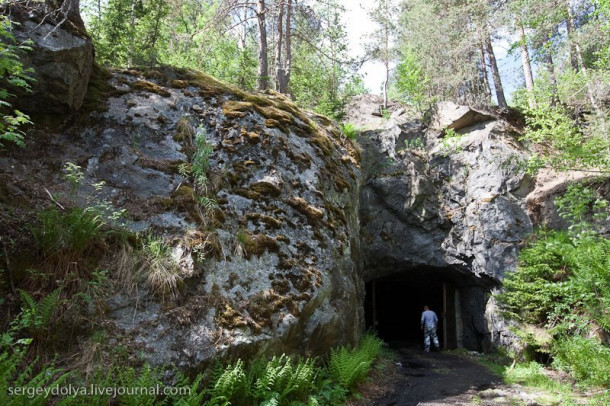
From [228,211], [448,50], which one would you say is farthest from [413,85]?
[228,211]

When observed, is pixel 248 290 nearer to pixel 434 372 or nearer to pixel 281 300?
pixel 281 300

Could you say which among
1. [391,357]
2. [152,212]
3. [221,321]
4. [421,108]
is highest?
[421,108]

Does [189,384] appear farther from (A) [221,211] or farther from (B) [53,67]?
(B) [53,67]

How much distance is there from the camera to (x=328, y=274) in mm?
6320

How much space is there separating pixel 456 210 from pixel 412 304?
8.30 m

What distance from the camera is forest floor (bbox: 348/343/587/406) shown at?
5.62 m

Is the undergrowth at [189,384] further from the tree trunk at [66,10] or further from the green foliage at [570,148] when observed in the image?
the green foliage at [570,148]

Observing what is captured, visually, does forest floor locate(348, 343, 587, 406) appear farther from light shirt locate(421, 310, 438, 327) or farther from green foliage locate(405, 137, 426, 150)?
green foliage locate(405, 137, 426, 150)

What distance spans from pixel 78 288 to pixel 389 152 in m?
10.8

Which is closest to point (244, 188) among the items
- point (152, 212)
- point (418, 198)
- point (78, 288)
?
point (152, 212)

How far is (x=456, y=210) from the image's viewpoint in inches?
469

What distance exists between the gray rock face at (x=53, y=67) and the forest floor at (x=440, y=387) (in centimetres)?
644

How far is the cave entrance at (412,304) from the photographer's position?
1259 cm

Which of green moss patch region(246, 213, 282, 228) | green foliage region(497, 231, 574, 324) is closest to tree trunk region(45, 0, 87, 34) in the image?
green moss patch region(246, 213, 282, 228)
